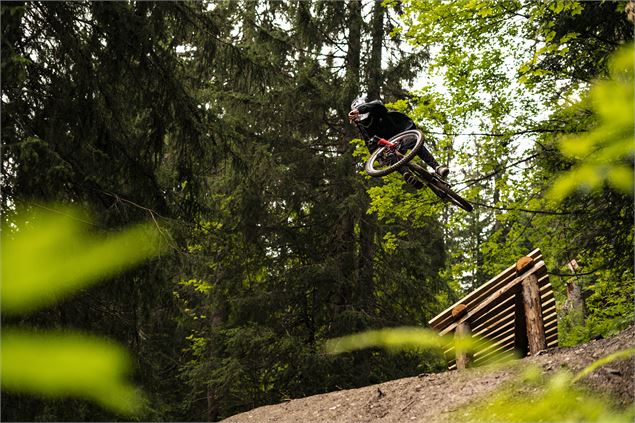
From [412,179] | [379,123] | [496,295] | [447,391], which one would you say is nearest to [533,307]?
[496,295]

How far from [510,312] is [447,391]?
1.70 meters

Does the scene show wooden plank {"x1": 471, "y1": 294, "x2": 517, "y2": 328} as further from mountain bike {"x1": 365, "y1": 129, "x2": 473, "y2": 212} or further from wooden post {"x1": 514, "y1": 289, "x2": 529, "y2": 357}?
mountain bike {"x1": 365, "y1": 129, "x2": 473, "y2": 212}

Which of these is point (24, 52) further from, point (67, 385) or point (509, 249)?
point (509, 249)

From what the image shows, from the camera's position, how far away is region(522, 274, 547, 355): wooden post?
690 cm

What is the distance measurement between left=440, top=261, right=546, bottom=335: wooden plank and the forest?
1083mm

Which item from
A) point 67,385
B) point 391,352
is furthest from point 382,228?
point 67,385

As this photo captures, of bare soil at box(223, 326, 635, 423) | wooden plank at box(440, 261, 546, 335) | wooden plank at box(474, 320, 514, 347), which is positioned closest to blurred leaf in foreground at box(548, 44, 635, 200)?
bare soil at box(223, 326, 635, 423)

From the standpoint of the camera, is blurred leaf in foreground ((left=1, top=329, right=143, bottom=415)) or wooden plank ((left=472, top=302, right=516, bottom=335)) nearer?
blurred leaf in foreground ((left=1, top=329, right=143, bottom=415))

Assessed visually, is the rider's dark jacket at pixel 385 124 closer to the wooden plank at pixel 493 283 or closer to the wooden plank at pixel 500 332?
the wooden plank at pixel 493 283

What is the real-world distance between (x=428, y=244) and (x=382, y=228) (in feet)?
5.87

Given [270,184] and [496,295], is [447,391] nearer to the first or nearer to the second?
[496,295]

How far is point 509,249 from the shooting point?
1241cm

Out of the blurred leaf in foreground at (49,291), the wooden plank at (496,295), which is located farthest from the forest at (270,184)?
the wooden plank at (496,295)

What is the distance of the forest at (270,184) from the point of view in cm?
143
